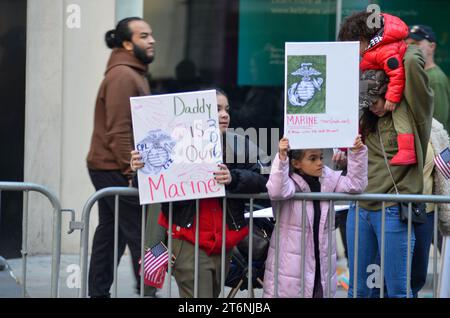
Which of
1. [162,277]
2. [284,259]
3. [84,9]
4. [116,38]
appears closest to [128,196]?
[162,277]

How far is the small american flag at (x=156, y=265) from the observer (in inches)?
261

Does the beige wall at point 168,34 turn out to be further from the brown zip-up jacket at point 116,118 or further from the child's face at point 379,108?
the child's face at point 379,108

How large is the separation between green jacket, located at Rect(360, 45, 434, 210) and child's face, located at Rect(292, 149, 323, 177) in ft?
1.58

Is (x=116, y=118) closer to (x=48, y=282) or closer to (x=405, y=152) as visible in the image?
(x=48, y=282)

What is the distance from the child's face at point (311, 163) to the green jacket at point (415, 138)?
0.48 metres

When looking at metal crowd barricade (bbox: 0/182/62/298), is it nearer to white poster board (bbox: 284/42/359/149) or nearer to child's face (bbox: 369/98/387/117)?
white poster board (bbox: 284/42/359/149)

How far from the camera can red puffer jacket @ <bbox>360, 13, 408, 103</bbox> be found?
22.9 feet

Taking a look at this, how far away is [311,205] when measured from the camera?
21.7ft

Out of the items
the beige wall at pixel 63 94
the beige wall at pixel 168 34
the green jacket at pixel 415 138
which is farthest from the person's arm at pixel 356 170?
the beige wall at pixel 168 34

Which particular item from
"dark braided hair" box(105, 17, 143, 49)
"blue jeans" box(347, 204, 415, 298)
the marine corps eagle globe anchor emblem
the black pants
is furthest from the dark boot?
"dark braided hair" box(105, 17, 143, 49)

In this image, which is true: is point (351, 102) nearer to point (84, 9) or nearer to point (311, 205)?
point (311, 205)

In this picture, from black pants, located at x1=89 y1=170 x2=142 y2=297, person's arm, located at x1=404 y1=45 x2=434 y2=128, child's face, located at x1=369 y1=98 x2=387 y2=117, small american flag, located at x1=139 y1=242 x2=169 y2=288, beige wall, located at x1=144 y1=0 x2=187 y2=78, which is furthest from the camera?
beige wall, located at x1=144 y1=0 x2=187 y2=78

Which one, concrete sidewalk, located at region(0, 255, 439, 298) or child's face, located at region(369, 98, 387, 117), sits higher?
child's face, located at region(369, 98, 387, 117)
